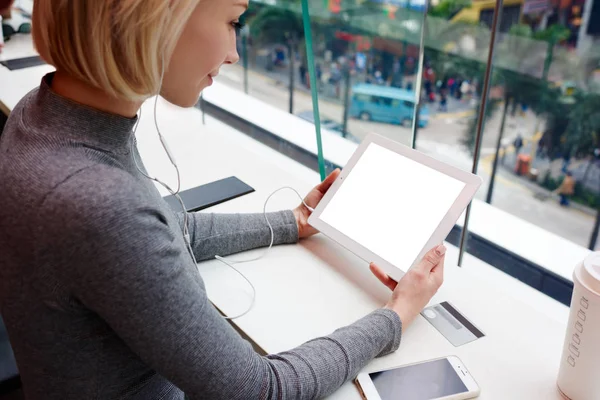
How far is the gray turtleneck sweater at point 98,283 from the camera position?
55 cm

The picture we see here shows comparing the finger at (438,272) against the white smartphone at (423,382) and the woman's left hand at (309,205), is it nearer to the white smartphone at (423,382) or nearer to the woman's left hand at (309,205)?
the white smartphone at (423,382)

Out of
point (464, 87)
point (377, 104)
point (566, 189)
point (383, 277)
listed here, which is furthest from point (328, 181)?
point (566, 189)

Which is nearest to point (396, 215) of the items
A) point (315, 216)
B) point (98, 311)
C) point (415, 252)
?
point (415, 252)

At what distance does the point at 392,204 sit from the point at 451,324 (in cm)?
27

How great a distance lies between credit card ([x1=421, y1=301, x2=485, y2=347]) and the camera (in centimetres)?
90

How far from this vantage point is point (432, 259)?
3.05 feet

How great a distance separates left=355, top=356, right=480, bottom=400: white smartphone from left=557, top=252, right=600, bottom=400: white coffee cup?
143 mm

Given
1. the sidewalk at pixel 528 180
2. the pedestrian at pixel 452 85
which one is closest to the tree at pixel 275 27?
the pedestrian at pixel 452 85

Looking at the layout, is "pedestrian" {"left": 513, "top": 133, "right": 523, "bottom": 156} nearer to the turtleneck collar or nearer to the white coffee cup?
the white coffee cup

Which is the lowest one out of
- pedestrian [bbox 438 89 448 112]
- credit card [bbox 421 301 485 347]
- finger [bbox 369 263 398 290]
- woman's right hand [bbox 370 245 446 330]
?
pedestrian [bbox 438 89 448 112]

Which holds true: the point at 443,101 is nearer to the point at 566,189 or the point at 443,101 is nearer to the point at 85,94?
the point at 566,189

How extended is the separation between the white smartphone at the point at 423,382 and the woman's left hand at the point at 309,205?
1.37ft

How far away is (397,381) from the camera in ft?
2.62

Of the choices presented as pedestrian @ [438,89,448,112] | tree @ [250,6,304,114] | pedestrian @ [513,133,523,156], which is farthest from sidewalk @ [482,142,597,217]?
tree @ [250,6,304,114]
